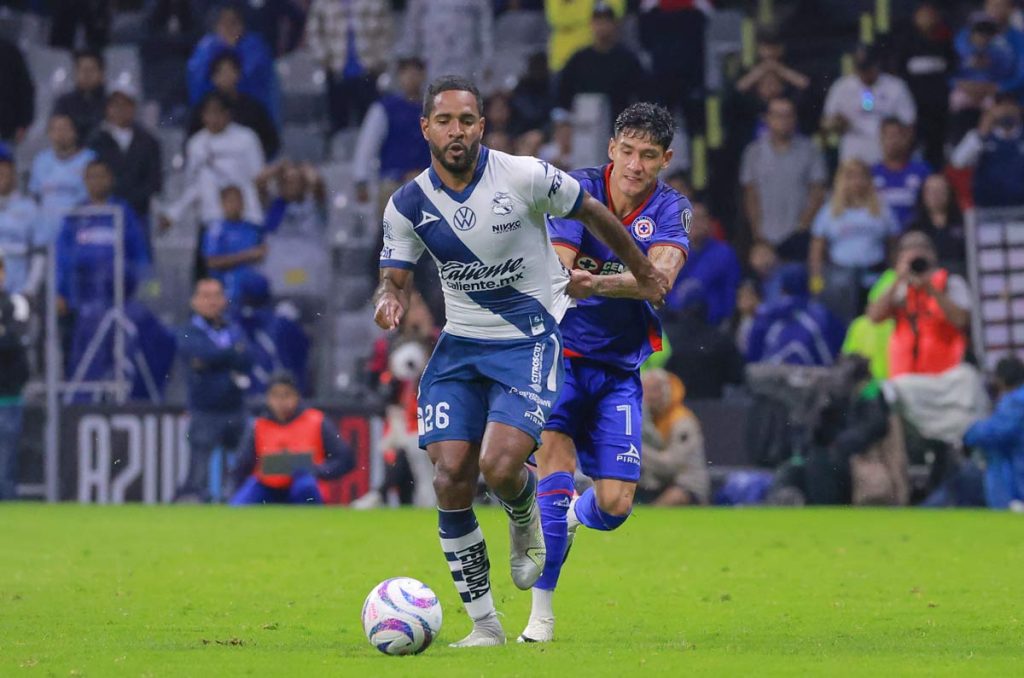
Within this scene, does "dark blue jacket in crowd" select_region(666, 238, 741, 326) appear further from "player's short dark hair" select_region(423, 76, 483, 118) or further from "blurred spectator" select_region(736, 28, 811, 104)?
"player's short dark hair" select_region(423, 76, 483, 118)

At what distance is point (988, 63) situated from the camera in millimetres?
19969

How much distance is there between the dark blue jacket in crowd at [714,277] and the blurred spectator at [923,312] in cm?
187

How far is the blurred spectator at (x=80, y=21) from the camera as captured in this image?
25.0 m

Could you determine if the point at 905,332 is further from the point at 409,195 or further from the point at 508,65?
the point at 409,195

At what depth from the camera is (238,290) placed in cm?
2092

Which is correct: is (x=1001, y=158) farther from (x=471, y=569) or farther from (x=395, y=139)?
(x=471, y=569)

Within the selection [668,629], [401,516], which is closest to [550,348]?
[668,629]

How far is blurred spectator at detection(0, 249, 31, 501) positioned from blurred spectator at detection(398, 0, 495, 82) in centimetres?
619

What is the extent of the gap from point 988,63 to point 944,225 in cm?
223

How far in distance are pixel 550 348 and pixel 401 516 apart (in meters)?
9.33

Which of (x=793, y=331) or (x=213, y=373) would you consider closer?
(x=793, y=331)

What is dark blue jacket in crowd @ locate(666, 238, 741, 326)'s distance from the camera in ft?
63.4

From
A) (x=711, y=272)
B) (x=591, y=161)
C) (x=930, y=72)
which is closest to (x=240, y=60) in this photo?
(x=591, y=161)

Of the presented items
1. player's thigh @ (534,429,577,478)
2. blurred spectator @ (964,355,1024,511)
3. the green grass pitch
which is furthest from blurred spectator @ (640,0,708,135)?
player's thigh @ (534,429,577,478)
